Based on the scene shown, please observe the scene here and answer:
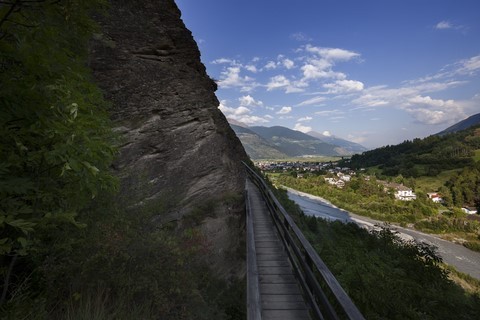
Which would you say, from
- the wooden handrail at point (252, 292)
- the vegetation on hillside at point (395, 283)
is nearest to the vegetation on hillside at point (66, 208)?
the wooden handrail at point (252, 292)

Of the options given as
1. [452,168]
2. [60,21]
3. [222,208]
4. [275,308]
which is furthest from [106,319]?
[452,168]

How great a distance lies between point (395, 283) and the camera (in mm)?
14531

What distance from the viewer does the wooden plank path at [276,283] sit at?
185 inches

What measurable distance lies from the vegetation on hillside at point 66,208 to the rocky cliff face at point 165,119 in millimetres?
2037

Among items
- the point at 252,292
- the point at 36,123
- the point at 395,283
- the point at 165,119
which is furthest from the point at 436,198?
the point at 36,123

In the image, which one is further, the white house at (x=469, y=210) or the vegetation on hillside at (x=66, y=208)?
the white house at (x=469, y=210)

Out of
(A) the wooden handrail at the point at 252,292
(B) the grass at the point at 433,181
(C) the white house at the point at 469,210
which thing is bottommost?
(C) the white house at the point at 469,210

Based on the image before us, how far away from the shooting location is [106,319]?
4.43 m

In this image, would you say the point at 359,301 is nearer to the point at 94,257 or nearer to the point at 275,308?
the point at 275,308

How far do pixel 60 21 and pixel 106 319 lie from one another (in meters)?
4.83

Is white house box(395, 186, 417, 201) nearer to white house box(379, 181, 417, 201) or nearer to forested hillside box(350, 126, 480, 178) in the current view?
white house box(379, 181, 417, 201)

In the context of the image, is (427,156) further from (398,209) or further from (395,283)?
(395,283)

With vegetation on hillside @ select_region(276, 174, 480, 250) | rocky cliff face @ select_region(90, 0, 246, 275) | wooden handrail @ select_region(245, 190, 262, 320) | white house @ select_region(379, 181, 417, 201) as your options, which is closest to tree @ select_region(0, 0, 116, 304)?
wooden handrail @ select_region(245, 190, 262, 320)

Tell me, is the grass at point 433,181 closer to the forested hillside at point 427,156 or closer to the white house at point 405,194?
the forested hillside at point 427,156
